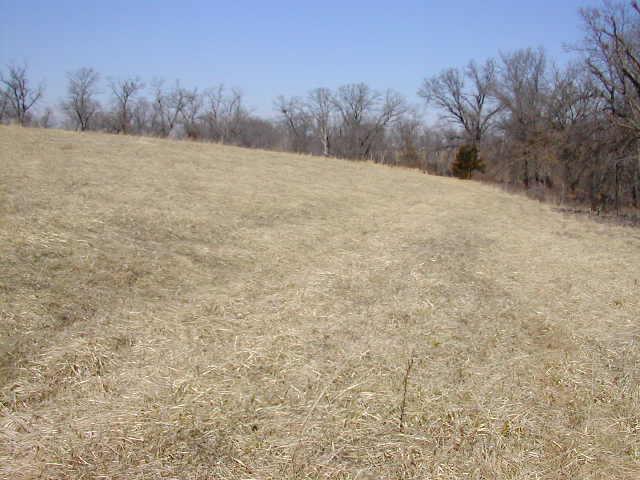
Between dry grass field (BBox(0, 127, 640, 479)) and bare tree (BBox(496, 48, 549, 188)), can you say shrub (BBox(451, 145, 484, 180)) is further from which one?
dry grass field (BBox(0, 127, 640, 479))

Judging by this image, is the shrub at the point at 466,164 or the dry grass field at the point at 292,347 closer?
the dry grass field at the point at 292,347

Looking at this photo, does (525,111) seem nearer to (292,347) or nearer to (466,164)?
(466,164)

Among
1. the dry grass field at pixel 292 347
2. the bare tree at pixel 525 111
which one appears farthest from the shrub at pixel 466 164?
the dry grass field at pixel 292 347

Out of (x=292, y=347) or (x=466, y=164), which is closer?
(x=292, y=347)

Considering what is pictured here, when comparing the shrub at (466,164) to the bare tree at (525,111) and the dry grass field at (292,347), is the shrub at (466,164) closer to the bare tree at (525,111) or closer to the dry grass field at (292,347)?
the bare tree at (525,111)

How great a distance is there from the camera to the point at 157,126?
52281 millimetres

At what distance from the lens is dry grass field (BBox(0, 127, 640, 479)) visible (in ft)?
8.60

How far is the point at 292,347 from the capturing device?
151 inches

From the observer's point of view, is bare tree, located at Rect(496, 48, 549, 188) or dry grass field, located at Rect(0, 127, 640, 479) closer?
dry grass field, located at Rect(0, 127, 640, 479)

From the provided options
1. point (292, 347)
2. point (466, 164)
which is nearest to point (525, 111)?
point (466, 164)

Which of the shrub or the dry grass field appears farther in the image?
the shrub

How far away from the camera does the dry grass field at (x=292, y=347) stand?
2.62 m

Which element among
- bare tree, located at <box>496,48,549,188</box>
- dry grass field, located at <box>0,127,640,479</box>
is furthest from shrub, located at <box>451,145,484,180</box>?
dry grass field, located at <box>0,127,640,479</box>

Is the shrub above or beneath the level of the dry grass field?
above
